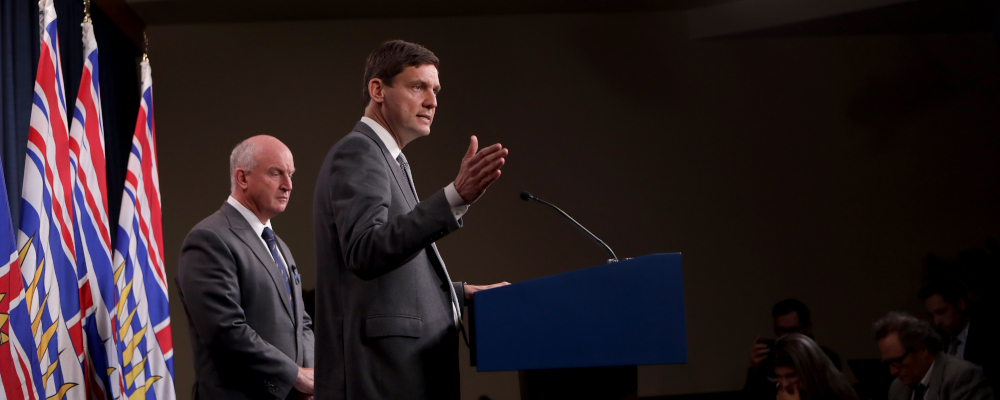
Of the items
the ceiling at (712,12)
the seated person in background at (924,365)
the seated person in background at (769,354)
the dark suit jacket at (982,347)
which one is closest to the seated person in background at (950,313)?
the dark suit jacket at (982,347)

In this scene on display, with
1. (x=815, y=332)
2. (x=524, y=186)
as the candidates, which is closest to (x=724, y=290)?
(x=815, y=332)

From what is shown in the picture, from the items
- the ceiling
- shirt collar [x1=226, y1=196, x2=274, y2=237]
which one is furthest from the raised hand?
the ceiling

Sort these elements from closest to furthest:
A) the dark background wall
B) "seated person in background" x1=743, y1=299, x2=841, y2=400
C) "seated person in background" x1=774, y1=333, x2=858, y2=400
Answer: "seated person in background" x1=774, y1=333, x2=858, y2=400 < "seated person in background" x1=743, y1=299, x2=841, y2=400 < the dark background wall

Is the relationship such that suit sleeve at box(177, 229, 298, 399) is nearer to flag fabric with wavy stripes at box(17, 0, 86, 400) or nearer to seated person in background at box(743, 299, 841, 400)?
flag fabric with wavy stripes at box(17, 0, 86, 400)

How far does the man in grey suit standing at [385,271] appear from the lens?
1295 millimetres

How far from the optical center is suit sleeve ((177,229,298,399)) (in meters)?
2.17

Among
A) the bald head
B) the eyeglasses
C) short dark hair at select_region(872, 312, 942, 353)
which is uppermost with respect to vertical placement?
the bald head

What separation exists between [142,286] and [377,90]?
7.27ft

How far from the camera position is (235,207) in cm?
251

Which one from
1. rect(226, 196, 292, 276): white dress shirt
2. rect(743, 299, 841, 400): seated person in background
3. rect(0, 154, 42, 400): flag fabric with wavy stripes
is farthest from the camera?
rect(743, 299, 841, 400): seated person in background

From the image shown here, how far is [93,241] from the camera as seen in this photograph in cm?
311

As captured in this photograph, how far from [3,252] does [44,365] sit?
436mm

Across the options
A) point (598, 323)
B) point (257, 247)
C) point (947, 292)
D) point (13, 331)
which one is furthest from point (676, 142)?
point (598, 323)

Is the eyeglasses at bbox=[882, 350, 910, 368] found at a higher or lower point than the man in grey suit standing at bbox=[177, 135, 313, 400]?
lower
